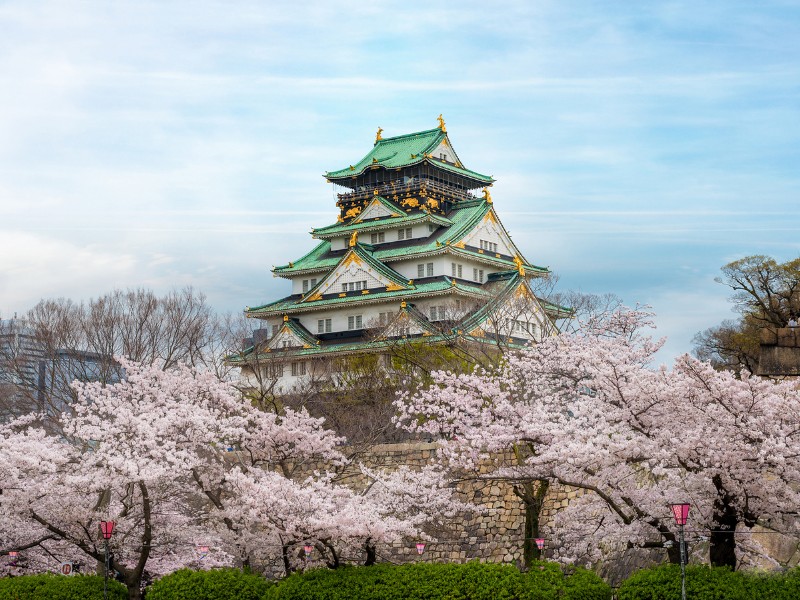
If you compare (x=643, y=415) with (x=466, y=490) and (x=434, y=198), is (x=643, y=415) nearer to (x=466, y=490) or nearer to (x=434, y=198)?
(x=466, y=490)

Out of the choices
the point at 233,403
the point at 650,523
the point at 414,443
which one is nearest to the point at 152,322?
the point at 414,443

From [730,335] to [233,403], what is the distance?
35588 mm

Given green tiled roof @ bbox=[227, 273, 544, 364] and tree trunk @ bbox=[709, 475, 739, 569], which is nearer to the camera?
tree trunk @ bbox=[709, 475, 739, 569]

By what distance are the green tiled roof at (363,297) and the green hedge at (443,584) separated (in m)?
32.6

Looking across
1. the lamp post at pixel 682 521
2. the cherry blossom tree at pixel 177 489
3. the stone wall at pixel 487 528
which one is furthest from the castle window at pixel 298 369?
the lamp post at pixel 682 521

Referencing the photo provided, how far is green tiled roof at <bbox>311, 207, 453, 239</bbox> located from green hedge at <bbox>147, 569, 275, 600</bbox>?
38.4 m

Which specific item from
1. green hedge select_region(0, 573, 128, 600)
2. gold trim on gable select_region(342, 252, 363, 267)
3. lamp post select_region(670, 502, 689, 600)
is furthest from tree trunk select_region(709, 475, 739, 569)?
gold trim on gable select_region(342, 252, 363, 267)

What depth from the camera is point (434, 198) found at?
64562 millimetres

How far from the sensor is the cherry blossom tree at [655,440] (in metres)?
19.2

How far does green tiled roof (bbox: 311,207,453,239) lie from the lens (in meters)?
61.7

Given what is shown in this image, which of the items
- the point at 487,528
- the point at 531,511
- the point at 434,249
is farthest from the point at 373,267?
the point at 531,511

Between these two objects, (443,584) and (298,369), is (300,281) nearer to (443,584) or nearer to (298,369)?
(298,369)

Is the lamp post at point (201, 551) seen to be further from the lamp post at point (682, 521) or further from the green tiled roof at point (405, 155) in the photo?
the green tiled roof at point (405, 155)

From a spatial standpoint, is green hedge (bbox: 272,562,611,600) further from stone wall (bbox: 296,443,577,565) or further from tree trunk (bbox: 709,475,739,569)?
stone wall (bbox: 296,443,577,565)
